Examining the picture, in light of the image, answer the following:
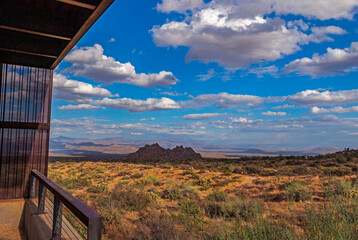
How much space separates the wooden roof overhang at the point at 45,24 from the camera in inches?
148

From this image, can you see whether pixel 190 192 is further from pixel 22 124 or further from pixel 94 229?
pixel 94 229

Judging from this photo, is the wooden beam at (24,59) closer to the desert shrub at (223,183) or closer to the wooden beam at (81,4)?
the wooden beam at (81,4)

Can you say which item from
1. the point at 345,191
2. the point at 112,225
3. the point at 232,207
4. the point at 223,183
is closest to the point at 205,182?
the point at 223,183

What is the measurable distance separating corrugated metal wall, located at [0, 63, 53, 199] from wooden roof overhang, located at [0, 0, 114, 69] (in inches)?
35.0

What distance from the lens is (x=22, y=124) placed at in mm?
6324

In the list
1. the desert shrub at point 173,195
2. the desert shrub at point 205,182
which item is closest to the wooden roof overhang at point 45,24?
the desert shrub at point 173,195

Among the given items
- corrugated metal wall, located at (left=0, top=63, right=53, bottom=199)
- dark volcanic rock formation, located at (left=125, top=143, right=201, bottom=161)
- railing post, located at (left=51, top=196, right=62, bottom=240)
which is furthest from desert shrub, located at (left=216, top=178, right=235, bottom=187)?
dark volcanic rock formation, located at (left=125, top=143, right=201, bottom=161)

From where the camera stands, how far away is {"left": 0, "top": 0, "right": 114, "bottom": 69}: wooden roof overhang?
375 centimetres

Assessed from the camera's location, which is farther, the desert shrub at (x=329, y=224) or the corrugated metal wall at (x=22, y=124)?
the corrugated metal wall at (x=22, y=124)

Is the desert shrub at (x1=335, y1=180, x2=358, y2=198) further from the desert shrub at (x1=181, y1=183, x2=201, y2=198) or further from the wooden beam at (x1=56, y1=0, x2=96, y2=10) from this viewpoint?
the desert shrub at (x1=181, y1=183, x2=201, y2=198)

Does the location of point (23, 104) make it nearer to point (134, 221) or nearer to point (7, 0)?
point (7, 0)

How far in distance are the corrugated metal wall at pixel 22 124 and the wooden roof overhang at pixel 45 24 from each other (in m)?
0.89

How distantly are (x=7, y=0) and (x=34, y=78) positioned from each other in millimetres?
3126

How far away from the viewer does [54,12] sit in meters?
4.11
